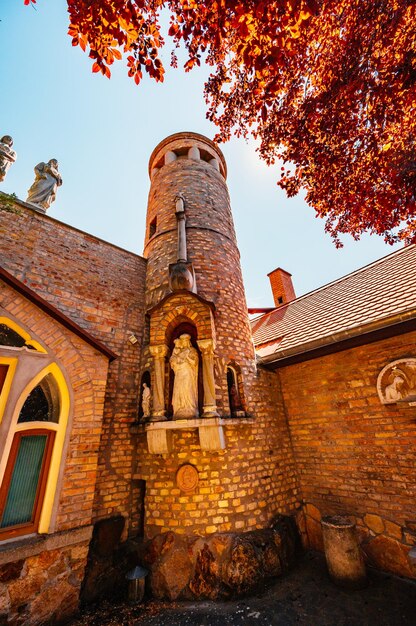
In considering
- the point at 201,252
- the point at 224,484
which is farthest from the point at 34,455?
the point at 201,252

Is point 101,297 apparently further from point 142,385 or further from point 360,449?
point 360,449

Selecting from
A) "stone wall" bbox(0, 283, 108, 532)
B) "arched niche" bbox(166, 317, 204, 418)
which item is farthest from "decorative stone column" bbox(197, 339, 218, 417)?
"stone wall" bbox(0, 283, 108, 532)

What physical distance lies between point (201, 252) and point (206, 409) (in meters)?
4.22

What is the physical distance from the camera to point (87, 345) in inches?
181

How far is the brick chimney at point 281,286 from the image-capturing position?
13.8m

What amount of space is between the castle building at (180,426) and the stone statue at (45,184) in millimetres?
1218

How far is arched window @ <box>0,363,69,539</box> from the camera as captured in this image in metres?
3.49

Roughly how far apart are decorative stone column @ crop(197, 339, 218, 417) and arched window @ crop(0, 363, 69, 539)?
2.43m

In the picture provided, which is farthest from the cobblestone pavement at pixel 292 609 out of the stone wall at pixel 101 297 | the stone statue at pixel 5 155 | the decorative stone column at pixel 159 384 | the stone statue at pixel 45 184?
the stone statue at pixel 5 155

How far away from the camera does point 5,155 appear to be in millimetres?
6230

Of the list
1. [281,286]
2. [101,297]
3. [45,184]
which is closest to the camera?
[101,297]

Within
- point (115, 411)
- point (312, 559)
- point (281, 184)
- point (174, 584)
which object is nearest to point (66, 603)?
point (174, 584)

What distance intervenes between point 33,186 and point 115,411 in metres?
6.78

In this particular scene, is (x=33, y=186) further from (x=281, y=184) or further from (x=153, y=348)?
(x=281, y=184)
